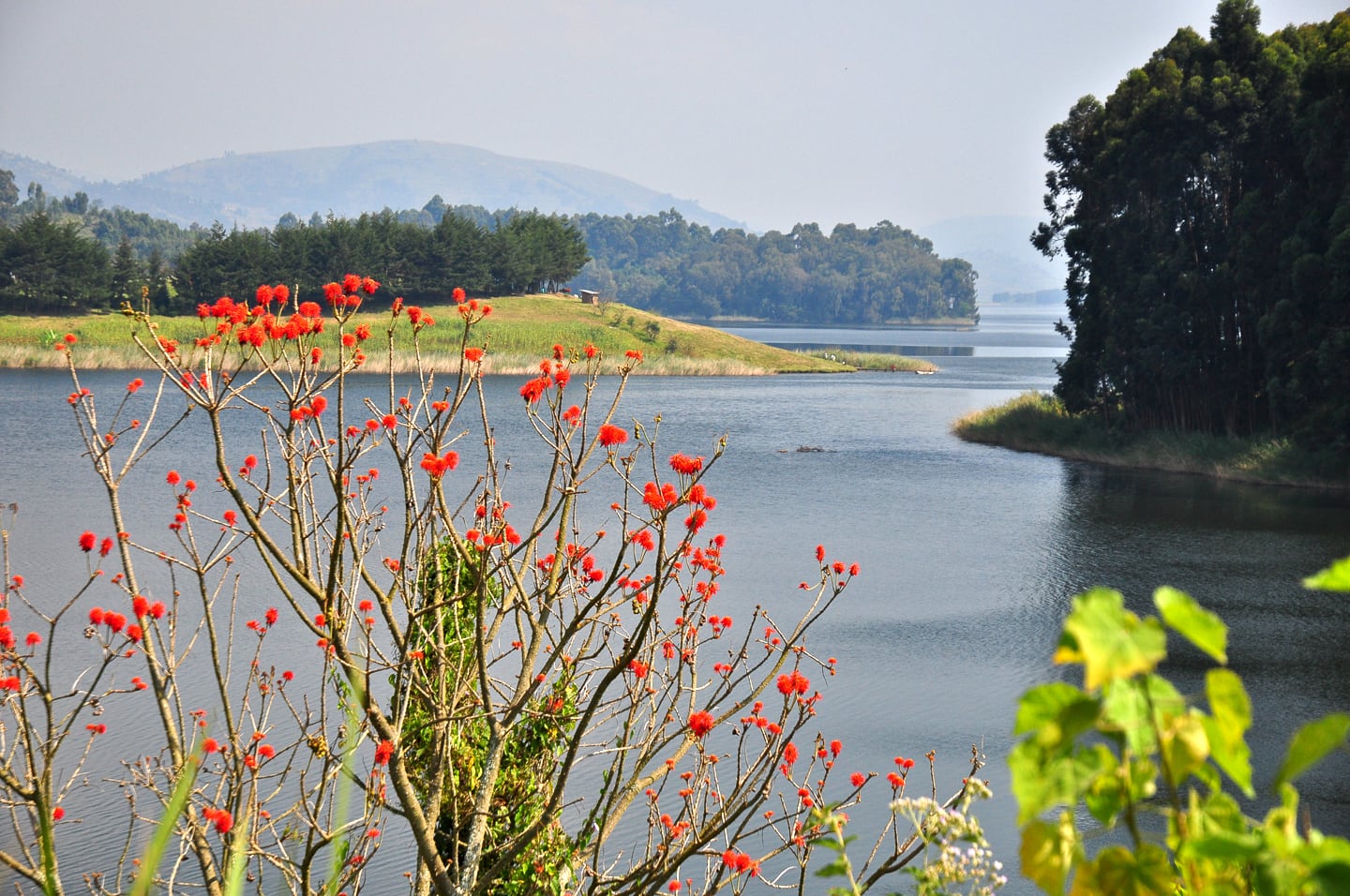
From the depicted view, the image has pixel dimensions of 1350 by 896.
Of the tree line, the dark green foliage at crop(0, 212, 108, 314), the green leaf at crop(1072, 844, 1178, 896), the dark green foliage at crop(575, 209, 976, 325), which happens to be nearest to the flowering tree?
the green leaf at crop(1072, 844, 1178, 896)

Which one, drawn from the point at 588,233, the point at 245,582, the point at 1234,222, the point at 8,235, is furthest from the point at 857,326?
the point at 245,582

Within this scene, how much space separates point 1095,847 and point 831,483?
14504mm

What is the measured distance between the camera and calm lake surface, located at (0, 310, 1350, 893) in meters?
9.84

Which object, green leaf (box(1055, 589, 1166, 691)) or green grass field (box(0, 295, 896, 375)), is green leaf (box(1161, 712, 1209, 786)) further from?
green grass field (box(0, 295, 896, 375))

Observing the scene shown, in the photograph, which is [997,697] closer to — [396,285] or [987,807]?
[987,807]

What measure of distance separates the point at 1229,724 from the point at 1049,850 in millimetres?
215

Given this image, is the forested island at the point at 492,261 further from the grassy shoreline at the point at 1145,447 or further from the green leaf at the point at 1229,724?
the grassy shoreline at the point at 1145,447

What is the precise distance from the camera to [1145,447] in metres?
25.0

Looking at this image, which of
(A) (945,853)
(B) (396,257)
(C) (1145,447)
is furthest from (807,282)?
(A) (945,853)

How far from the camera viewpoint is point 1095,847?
28.2 ft

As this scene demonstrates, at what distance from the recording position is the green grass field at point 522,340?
4334cm

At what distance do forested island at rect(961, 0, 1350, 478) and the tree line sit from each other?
0.11ft

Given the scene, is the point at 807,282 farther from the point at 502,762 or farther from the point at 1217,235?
the point at 502,762

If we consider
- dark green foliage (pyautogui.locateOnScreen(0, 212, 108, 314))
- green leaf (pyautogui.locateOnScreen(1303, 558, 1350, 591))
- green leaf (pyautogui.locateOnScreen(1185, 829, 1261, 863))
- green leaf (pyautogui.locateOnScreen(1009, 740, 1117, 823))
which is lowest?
green leaf (pyautogui.locateOnScreen(1185, 829, 1261, 863))
